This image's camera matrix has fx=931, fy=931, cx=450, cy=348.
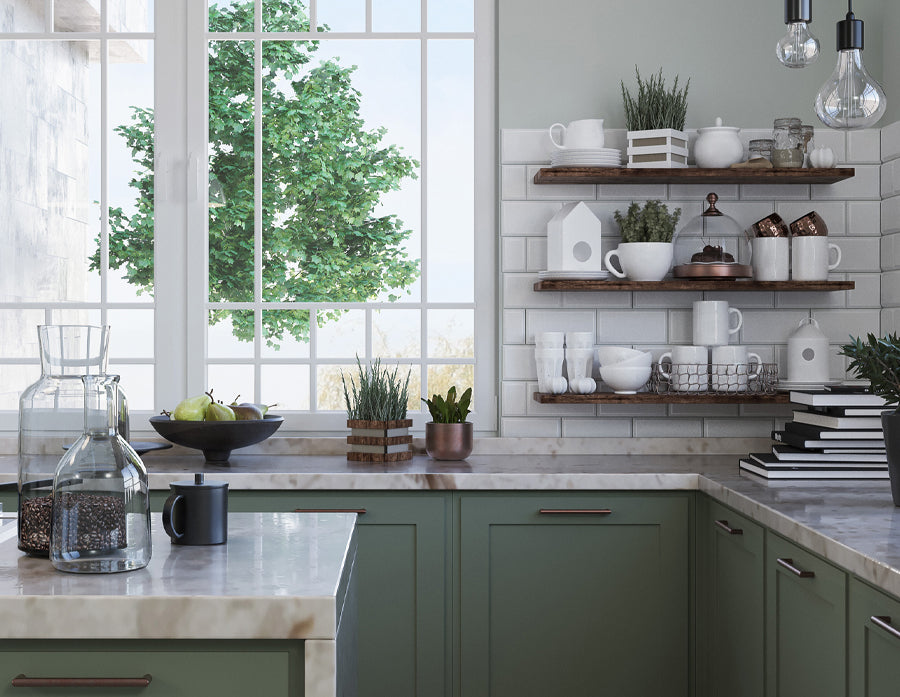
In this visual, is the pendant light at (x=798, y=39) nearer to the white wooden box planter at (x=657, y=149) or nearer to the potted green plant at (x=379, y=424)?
the white wooden box planter at (x=657, y=149)

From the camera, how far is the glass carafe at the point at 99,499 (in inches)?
52.7

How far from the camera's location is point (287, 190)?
3504 millimetres

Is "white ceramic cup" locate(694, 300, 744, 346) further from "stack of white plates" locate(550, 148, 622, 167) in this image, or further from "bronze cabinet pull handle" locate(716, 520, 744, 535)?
"bronze cabinet pull handle" locate(716, 520, 744, 535)

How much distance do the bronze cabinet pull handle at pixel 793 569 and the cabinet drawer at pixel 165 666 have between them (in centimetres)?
115

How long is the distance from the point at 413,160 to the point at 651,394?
4.07 feet

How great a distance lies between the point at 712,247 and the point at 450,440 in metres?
1.12

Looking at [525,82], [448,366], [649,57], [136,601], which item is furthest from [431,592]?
[649,57]

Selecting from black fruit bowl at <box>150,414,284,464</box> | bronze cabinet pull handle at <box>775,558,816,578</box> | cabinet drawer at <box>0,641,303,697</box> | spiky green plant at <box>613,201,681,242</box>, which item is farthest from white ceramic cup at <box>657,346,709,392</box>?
cabinet drawer at <box>0,641,303,697</box>

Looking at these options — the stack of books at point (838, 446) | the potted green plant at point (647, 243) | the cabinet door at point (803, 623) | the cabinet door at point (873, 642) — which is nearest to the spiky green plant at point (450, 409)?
the potted green plant at point (647, 243)

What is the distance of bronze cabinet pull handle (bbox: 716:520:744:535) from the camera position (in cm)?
243

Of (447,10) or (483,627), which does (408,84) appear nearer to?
(447,10)

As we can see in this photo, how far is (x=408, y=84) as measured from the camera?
364cm

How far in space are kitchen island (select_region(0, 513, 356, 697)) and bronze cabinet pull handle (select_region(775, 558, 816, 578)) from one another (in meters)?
1.07

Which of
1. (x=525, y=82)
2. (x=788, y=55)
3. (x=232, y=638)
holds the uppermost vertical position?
(x=525, y=82)
